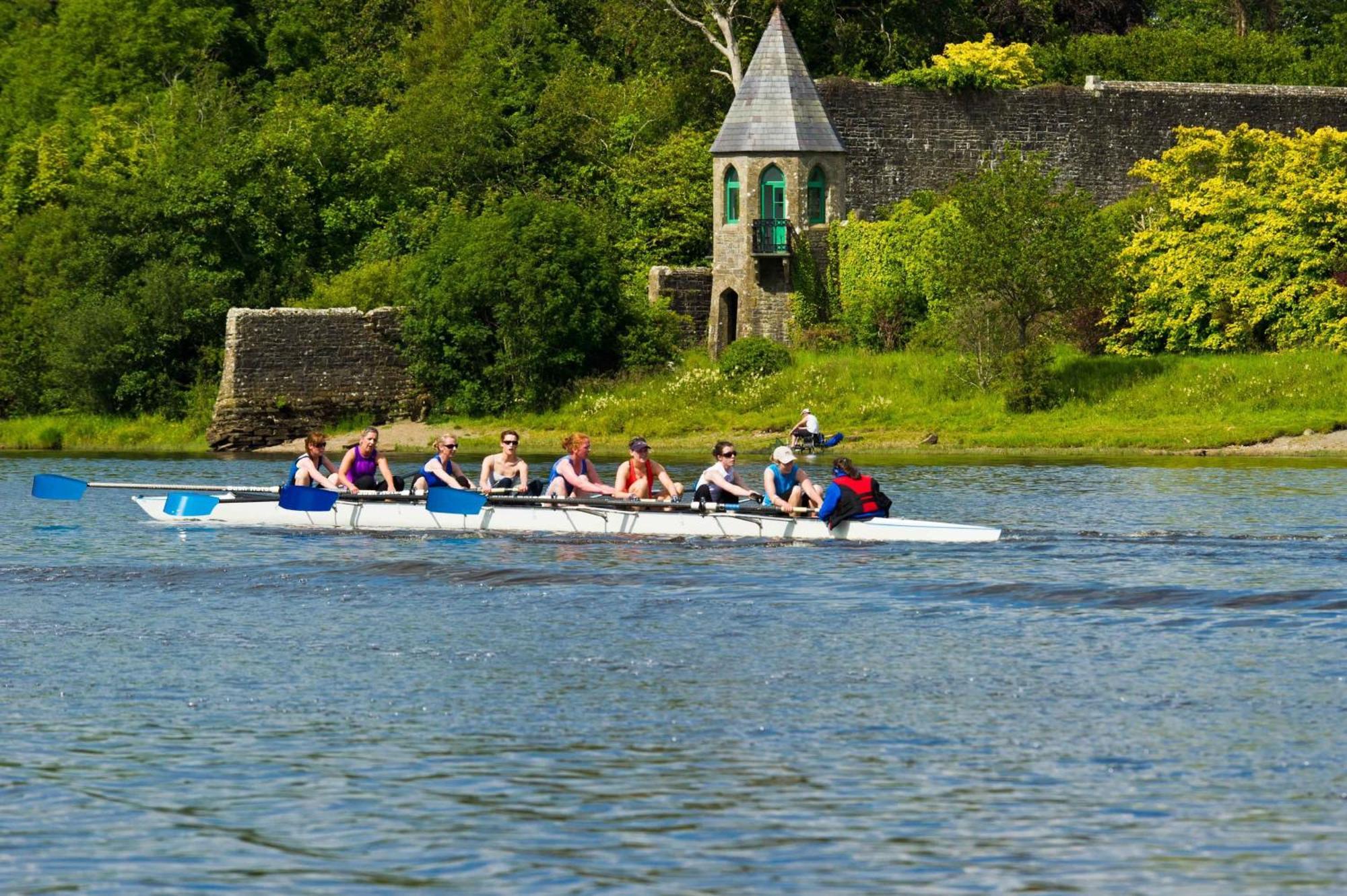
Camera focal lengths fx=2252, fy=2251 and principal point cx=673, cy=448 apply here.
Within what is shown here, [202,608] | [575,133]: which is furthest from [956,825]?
[575,133]

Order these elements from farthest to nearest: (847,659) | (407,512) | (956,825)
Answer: (407,512) → (847,659) → (956,825)

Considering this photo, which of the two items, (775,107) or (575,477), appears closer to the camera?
(575,477)

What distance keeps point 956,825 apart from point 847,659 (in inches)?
190

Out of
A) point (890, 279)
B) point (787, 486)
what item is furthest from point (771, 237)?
point (787, 486)

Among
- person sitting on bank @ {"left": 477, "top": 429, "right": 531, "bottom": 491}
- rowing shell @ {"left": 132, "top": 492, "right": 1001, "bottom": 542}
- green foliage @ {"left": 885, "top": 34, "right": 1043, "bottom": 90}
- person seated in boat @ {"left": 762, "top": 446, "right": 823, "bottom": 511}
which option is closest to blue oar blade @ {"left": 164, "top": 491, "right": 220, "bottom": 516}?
rowing shell @ {"left": 132, "top": 492, "right": 1001, "bottom": 542}

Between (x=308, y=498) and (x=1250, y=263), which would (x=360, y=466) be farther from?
(x=1250, y=263)

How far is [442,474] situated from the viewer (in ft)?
84.1

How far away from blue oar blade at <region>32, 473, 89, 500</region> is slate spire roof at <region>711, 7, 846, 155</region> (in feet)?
61.5

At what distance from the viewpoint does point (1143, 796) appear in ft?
38.4

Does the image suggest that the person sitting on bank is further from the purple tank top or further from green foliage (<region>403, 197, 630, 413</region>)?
Result: green foliage (<region>403, 197, 630, 413</region>)

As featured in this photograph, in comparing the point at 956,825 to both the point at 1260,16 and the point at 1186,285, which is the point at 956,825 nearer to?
the point at 1186,285

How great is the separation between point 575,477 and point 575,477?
2 cm

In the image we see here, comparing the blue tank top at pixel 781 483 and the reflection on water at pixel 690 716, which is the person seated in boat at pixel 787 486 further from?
the reflection on water at pixel 690 716

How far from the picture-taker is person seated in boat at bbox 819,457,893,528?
22.6 metres
